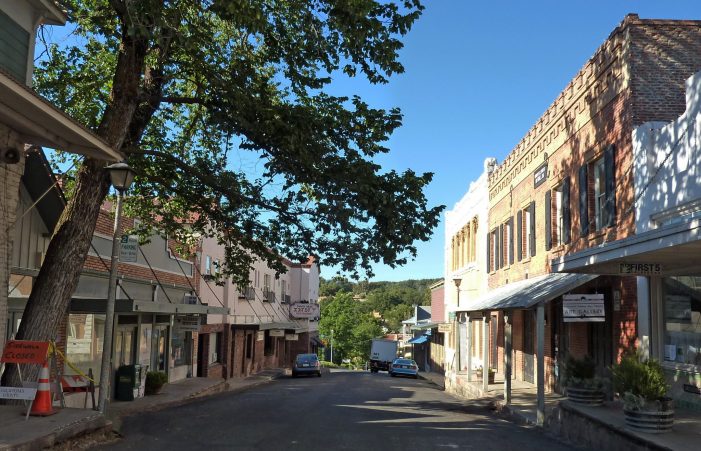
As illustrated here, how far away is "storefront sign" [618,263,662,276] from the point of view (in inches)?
449

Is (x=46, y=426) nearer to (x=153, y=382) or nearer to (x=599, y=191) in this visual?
(x=153, y=382)

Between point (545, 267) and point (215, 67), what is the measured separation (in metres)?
11.3

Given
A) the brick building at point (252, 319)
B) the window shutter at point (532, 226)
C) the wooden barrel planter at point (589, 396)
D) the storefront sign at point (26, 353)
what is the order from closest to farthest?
the storefront sign at point (26, 353), the wooden barrel planter at point (589, 396), the window shutter at point (532, 226), the brick building at point (252, 319)

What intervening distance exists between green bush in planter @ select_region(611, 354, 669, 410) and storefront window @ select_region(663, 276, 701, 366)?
2646mm

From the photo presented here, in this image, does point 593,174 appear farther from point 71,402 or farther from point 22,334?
point 71,402

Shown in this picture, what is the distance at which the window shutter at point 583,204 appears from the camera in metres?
15.6

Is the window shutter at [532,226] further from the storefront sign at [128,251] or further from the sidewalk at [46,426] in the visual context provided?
the sidewalk at [46,426]

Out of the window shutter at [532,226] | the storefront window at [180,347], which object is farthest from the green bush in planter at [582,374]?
the storefront window at [180,347]

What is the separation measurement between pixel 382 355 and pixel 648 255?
154ft

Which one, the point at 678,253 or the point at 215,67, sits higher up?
the point at 215,67

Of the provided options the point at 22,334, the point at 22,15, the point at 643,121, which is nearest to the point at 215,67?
the point at 22,15

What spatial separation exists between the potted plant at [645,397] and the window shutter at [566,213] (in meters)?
7.65

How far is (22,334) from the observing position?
10547 millimetres

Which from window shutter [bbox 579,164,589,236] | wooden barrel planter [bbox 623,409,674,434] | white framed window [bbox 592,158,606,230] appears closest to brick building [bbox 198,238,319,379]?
window shutter [bbox 579,164,589,236]
